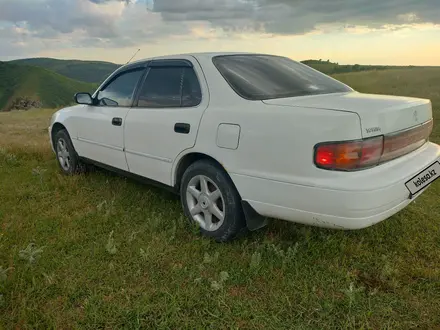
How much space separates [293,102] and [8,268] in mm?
2445

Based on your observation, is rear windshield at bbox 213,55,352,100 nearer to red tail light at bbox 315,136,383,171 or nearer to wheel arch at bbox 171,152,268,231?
wheel arch at bbox 171,152,268,231

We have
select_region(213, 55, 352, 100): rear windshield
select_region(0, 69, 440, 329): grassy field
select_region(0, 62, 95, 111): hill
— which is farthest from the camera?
select_region(0, 62, 95, 111): hill

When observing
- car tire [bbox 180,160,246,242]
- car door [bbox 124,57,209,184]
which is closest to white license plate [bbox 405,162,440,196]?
car tire [bbox 180,160,246,242]

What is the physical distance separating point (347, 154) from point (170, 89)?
1909 millimetres

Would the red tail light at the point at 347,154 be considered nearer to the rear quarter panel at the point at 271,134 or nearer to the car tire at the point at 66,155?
the rear quarter panel at the point at 271,134

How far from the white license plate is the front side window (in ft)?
9.26

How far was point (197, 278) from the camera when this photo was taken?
2.75 meters

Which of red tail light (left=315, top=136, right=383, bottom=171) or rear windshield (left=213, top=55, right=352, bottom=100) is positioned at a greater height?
rear windshield (left=213, top=55, right=352, bottom=100)

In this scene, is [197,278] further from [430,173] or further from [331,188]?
[430,173]

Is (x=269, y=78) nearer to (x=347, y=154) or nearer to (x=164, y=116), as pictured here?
(x=164, y=116)

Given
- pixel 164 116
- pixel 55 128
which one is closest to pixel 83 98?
pixel 55 128

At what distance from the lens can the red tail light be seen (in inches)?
96.7

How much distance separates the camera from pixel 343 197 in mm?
2475

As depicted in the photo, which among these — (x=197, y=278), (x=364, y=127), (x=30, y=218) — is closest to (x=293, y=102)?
(x=364, y=127)
